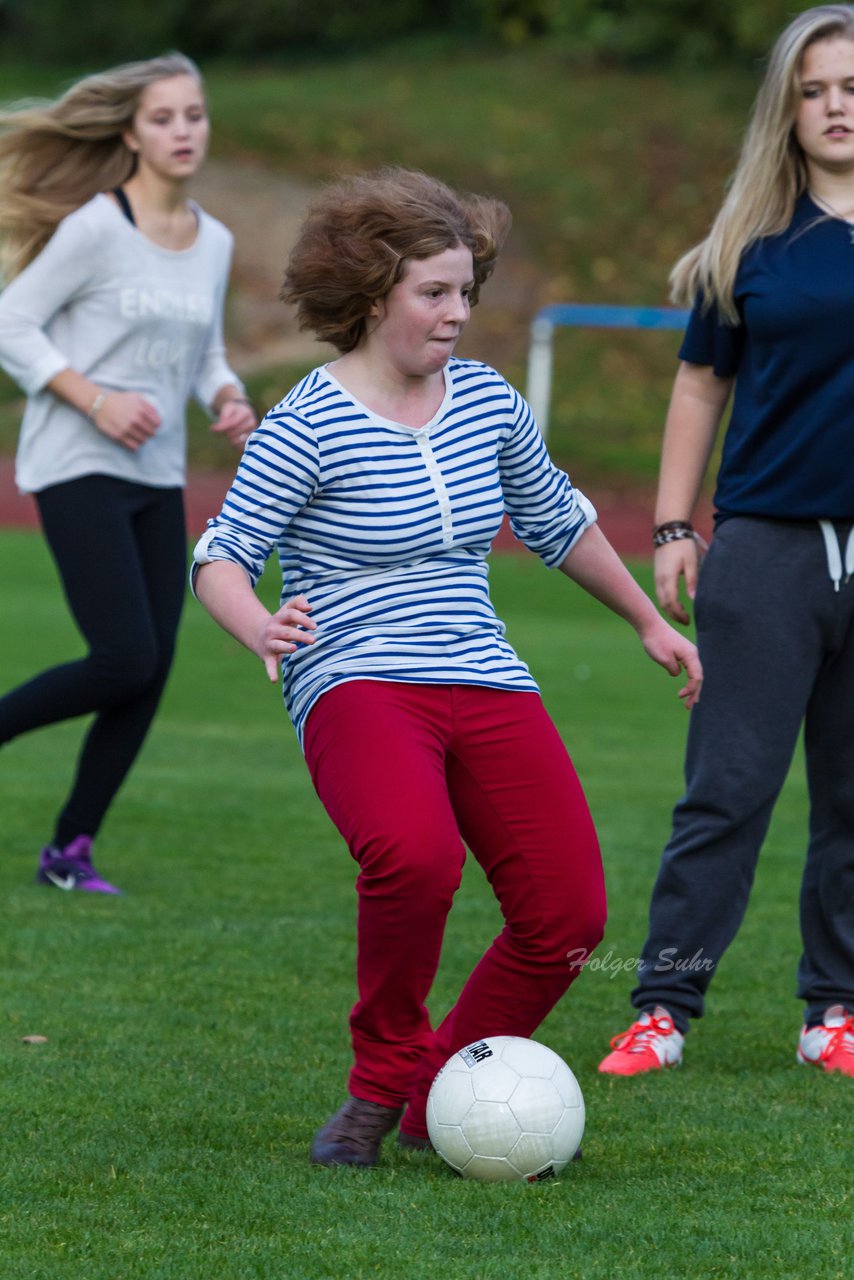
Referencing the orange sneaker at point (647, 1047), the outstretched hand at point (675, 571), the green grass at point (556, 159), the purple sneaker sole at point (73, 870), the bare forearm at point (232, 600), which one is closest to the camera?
the bare forearm at point (232, 600)

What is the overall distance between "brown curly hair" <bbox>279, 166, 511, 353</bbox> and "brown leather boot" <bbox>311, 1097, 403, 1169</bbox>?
1.47 metres

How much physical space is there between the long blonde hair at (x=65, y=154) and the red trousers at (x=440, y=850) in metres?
2.94

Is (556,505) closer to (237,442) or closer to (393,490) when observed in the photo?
(393,490)

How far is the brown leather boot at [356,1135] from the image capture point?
144 inches

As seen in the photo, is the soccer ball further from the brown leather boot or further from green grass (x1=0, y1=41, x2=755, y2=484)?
green grass (x1=0, y1=41, x2=755, y2=484)

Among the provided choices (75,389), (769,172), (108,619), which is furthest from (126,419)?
(769,172)

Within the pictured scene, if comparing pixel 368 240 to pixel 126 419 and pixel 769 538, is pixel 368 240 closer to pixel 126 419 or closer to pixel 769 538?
pixel 769 538

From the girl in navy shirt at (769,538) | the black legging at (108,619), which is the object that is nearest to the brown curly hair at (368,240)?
the girl in navy shirt at (769,538)

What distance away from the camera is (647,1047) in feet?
14.8

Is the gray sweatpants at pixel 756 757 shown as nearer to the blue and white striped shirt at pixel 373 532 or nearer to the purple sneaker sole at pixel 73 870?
A: the blue and white striped shirt at pixel 373 532

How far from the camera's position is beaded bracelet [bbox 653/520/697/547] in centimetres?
462

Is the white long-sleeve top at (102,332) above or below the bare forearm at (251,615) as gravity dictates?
above

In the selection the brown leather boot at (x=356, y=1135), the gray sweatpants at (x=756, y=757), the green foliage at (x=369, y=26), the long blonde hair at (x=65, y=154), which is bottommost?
the brown leather boot at (x=356, y=1135)

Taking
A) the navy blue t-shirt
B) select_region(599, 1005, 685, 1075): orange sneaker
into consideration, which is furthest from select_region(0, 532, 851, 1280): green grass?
the navy blue t-shirt
